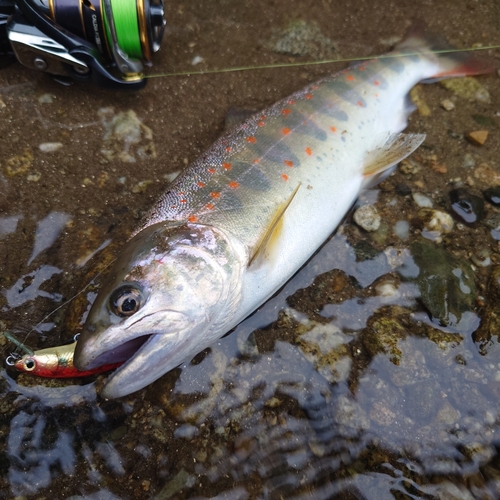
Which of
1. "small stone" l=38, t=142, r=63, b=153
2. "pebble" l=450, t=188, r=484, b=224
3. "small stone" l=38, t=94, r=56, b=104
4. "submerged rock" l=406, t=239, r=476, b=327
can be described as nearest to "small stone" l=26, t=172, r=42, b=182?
"small stone" l=38, t=142, r=63, b=153

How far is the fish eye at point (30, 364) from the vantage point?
2093 millimetres

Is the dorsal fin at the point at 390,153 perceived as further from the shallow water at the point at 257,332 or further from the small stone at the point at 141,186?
the small stone at the point at 141,186

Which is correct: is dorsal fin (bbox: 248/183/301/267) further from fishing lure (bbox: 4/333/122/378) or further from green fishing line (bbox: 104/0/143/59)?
green fishing line (bbox: 104/0/143/59)

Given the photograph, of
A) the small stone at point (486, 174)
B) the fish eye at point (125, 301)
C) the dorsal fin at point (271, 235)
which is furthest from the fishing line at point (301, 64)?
the fish eye at point (125, 301)

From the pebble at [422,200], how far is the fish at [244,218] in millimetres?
291

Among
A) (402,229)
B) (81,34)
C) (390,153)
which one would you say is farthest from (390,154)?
(81,34)

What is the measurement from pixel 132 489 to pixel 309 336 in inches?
49.1

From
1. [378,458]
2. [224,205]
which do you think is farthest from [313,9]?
[378,458]

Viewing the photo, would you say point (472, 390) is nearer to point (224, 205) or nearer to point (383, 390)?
point (383, 390)

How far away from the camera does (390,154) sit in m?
2.79

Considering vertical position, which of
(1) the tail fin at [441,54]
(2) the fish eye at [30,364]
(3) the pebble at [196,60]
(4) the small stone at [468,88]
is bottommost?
(2) the fish eye at [30,364]

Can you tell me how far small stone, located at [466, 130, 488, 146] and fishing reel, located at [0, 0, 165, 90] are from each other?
8.15 ft

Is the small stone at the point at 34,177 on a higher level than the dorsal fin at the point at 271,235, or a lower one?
lower

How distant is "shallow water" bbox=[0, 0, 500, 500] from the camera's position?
6.86ft
